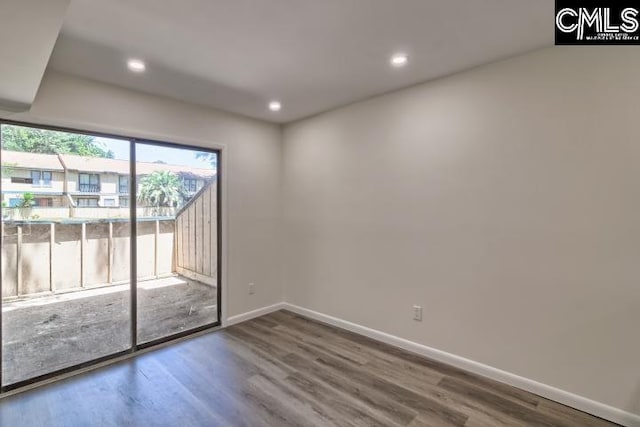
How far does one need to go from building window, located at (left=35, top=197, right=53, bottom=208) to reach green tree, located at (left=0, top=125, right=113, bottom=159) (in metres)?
0.40

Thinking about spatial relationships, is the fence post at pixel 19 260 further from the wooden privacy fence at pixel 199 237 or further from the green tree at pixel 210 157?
the green tree at pixel 210 157

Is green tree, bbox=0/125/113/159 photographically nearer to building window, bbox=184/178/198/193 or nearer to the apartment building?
the apartment building

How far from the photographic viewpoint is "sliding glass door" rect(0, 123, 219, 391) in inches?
97.0

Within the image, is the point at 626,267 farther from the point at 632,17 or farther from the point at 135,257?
the point at 135,257

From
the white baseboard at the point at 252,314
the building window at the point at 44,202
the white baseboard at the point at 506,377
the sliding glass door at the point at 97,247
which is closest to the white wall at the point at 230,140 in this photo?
the white baseboard at the point at 252,314

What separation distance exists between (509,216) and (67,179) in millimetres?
3779

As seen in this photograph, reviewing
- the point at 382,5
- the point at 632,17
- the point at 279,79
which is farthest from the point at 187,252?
the point at 632,17

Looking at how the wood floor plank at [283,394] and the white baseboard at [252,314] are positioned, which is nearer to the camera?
the wood floor plank at [283,394]

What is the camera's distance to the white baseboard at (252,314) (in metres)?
3.69

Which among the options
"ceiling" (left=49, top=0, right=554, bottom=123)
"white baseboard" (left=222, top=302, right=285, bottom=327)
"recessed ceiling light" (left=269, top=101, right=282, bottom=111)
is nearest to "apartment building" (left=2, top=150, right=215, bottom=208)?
"ceiling" (left=49, top=0, right=554, bottom=123)

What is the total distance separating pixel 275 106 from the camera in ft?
11.4

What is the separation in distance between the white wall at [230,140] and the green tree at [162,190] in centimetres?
41

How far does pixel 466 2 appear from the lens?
1.75 meters

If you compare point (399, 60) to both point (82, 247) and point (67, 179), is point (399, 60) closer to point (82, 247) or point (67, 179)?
point (67, 179)
